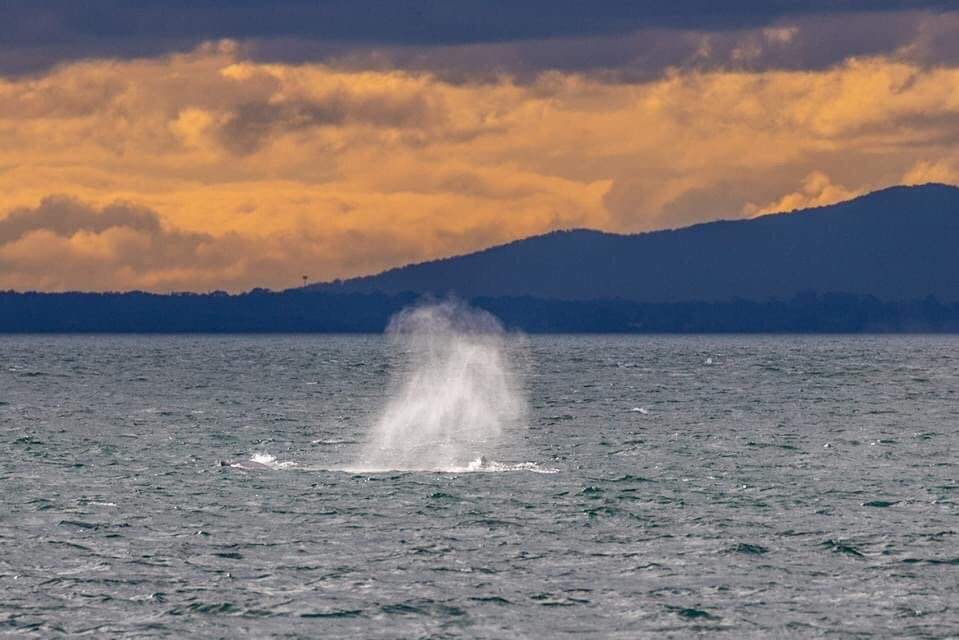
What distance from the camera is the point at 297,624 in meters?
42.8

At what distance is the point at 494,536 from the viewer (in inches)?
2194

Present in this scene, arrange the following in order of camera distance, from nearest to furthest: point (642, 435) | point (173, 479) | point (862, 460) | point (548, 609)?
1. point (548, 609)
2. point (173, 479)
3. point (862, 460)
4. point (642, 435)

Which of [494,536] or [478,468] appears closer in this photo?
[494,536]

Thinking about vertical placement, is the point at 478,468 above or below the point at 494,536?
above

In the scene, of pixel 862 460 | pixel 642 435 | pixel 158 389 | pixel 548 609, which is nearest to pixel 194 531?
pixel 548 609

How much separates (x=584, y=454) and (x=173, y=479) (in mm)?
23678

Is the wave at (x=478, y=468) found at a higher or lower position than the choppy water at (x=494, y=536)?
higher

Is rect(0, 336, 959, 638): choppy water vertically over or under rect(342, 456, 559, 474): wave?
under

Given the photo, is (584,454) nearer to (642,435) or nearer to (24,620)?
(642,435)

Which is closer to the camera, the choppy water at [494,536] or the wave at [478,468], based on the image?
the choppy water at [494,536]

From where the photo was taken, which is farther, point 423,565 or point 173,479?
point 173,479

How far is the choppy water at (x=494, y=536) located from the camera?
43.7m

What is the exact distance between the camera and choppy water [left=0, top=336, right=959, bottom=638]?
143ft

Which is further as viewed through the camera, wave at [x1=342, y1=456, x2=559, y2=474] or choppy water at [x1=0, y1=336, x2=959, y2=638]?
wave at [x1=342, y1=456, x2=559, y2=474]
